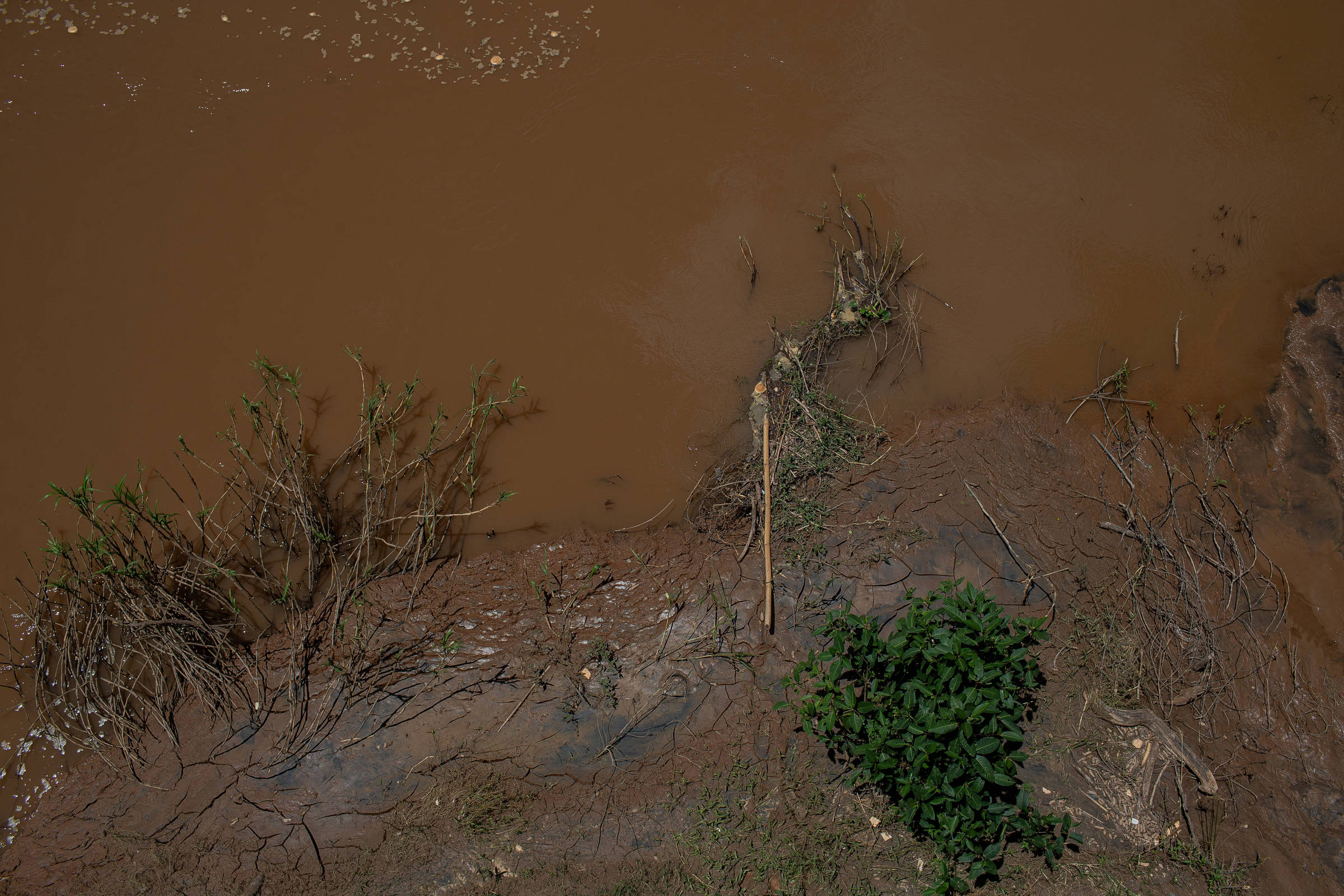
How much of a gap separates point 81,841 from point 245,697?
35.5 inches

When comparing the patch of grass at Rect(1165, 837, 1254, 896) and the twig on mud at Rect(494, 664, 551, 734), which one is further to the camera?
the twig on mud at Rect(494, 664, 551, 734)

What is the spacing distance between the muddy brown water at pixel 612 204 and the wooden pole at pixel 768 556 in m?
0.56

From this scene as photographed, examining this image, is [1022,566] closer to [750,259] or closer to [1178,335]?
[1178,335]

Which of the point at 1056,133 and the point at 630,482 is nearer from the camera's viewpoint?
the point at 630,482

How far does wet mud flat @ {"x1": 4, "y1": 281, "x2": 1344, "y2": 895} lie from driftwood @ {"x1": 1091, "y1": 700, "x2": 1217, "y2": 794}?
11 millimetres

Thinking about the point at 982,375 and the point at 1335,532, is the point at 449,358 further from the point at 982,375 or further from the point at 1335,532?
the point at 1335,532

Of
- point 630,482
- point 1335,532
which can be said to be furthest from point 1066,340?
point 630,482

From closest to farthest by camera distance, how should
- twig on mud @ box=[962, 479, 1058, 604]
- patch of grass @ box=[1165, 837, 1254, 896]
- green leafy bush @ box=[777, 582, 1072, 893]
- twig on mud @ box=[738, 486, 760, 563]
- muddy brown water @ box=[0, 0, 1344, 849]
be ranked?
green leafy bush @ box=[777, 582, 1072, 893]
patch of grass @ box=[1165, 837, 1254, 896]
twig on mud @ box=[962, 479, 1058, 604]
twig on mud @ box=[738, 486, 760, 563]
muddy brown water @ box=[0, 0, 1344, 849]

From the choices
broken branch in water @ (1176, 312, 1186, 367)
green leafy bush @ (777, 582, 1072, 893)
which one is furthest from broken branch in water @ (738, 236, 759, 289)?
broken branch in water @ (1176, 312, 1186, 367)

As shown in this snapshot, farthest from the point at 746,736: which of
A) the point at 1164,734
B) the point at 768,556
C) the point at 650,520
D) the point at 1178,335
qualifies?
the point at 1178,335

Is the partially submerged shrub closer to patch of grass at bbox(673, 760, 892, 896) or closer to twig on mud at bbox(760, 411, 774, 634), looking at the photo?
twig on mud at bbox(760, 411, 774, 634)

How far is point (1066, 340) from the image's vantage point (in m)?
4.34

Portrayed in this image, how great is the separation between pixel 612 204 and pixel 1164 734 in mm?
3924

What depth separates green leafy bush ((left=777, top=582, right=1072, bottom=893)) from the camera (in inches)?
115
